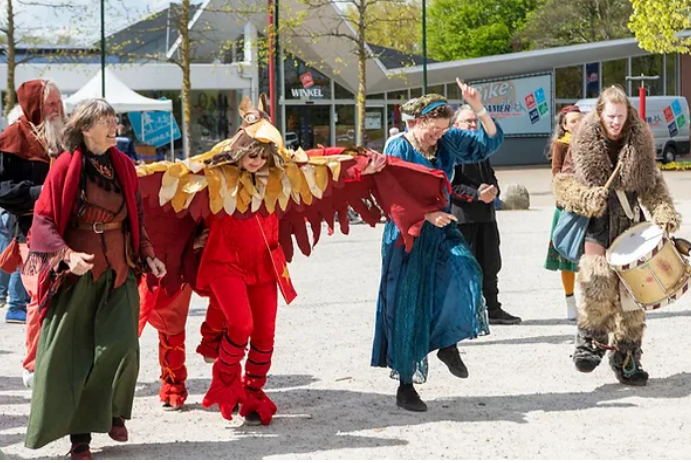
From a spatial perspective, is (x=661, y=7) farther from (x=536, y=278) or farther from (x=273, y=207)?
(x=273, y=207)

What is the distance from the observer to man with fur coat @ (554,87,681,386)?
6418 mm

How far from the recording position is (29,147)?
6.70 m

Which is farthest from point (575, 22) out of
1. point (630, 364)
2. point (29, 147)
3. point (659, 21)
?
point (29, 147)

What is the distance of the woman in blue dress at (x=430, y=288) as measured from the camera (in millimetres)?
5977

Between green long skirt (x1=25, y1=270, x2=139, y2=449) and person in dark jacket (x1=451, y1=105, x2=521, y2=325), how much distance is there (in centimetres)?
392

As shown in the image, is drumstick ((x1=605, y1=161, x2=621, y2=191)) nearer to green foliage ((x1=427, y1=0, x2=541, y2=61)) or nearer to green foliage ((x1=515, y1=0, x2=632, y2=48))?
green foliage ((x1=515, y1=0, x2=632, y2=48))

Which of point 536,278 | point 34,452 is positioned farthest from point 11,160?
point 536,278

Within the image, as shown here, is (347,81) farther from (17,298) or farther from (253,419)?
(253,419)

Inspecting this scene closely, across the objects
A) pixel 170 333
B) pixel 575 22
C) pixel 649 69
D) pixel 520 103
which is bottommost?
pixel 170 333

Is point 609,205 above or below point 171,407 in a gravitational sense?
above

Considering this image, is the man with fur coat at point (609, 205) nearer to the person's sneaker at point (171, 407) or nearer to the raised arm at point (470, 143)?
the raised arm at point (470, 143)

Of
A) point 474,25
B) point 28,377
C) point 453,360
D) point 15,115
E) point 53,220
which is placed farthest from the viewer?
point 474,25

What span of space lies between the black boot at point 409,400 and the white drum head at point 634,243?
137 cm

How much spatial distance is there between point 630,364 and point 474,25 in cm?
5707
